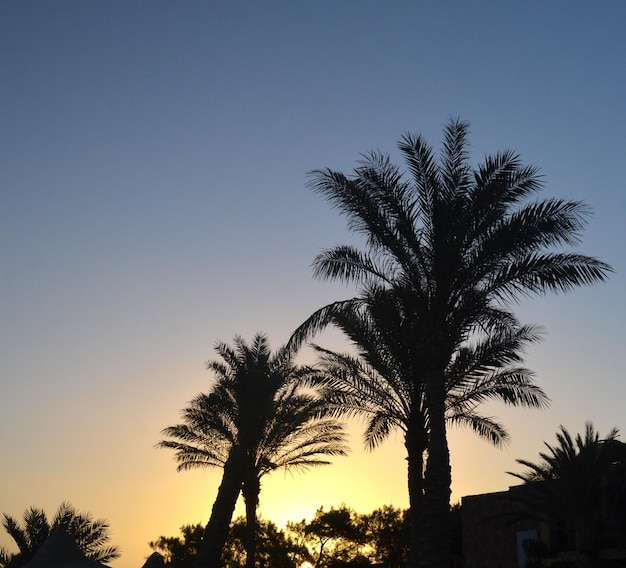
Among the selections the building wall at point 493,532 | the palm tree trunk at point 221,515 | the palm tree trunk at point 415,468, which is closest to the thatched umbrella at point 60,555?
the palm tree trunk at point 221,515

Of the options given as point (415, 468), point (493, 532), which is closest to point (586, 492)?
point (415, 468)

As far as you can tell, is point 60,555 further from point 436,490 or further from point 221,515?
point 436,490

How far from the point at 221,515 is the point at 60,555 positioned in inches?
184

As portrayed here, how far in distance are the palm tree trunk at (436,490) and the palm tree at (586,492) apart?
7.15 m

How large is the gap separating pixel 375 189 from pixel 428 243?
1789 millimetres

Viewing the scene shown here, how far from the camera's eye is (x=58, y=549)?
71.2 feet

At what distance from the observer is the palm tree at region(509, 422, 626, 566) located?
2142cm

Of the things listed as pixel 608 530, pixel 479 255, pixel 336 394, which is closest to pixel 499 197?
pixel 479 255

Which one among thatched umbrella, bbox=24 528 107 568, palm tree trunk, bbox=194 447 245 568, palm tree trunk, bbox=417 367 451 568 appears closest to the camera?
palm tree trunk, bbox=417 367 451 568

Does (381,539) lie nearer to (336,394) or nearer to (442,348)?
(336,394)

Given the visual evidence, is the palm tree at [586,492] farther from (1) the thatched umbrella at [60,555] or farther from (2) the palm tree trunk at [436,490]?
(1) the thatched umbrella at [60,555]

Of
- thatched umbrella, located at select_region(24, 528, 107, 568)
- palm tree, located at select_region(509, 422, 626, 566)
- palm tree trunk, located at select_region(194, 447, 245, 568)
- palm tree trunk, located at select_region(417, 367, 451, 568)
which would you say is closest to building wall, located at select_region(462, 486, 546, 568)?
palm tree, located at select_region(509, 422, 626, 566)

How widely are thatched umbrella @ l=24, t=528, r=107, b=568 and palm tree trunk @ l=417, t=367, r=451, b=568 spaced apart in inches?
414

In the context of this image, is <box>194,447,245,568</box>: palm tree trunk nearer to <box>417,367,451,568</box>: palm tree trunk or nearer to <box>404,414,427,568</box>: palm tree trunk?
<box>404,414,427,568</box>: palm tree trunk
